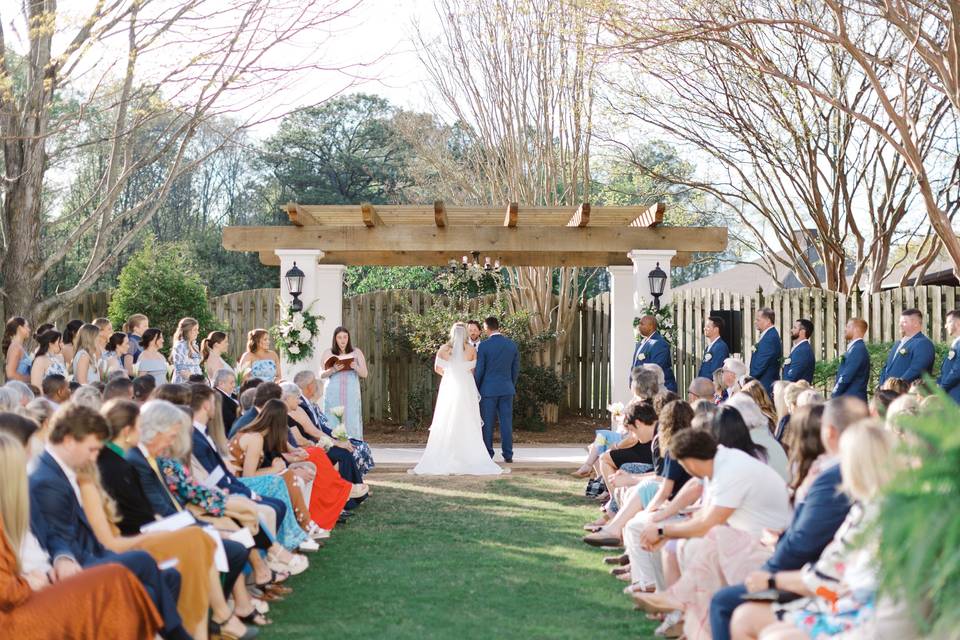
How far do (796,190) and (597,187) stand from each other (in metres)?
13.0

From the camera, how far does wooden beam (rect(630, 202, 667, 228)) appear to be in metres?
12.7

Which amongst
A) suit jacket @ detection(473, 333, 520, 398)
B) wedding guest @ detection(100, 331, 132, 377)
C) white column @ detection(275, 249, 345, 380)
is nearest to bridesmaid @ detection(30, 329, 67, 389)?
wedding guest @ detection(100, 331, 132, 377)

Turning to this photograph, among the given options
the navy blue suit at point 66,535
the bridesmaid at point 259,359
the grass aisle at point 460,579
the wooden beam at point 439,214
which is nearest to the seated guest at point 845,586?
the grass aisle at point 460,579

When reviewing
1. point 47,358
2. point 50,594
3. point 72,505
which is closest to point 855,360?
point 47,358

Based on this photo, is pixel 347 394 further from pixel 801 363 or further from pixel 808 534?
pixel 808 534

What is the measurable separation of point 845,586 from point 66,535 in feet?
10.0

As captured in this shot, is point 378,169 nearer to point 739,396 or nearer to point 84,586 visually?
point 739,396

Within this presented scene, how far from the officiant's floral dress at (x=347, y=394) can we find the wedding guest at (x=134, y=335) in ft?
6.72

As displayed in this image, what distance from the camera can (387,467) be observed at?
12.2 meters

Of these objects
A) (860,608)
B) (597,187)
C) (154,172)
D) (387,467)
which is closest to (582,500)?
(387,467)

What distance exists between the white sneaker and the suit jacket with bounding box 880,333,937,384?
212 inches

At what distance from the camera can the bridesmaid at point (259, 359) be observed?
10.2 m

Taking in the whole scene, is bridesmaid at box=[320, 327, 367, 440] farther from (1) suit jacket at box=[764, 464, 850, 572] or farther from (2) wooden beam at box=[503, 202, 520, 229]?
(1) suit jacket at box=[764, 464, 850, 572]

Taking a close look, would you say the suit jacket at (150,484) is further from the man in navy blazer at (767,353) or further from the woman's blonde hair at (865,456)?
the man in navy blazer at (767,353)
